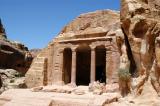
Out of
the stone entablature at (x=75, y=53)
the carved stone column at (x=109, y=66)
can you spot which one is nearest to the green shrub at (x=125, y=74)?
the stone entablature at (x=75, y=53)

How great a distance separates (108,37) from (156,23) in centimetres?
1306

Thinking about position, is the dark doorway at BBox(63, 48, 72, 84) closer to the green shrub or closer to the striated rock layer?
the striated rock layer

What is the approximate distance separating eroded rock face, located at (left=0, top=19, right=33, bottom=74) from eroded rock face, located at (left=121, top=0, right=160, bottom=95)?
23684 mm

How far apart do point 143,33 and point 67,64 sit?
17583mm

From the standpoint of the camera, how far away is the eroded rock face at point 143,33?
1352 centimetres

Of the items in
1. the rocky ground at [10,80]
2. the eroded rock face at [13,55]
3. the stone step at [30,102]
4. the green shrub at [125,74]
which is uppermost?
the eroded rock face at [13,55]

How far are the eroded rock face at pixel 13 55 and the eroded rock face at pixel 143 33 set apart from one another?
A: 23684 mm

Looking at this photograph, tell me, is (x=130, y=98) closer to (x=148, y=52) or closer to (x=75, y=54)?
(x=148, y=52)

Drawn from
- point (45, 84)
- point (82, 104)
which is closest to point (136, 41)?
point (82, 104)

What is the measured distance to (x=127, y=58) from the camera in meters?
15.1

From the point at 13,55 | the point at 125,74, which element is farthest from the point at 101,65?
the point at 125,74

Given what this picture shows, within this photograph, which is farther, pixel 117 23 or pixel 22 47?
pixel 22 47

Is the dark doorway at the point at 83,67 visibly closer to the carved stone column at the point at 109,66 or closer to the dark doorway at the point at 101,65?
the dark doorway at the point at 101,65

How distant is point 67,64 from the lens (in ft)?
101
